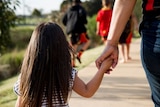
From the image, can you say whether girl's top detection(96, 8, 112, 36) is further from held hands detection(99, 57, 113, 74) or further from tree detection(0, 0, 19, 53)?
held hands detection(99, 57, 113, 74)

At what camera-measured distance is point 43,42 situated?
262 centimetres

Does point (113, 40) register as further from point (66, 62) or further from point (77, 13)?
point (77, 13)

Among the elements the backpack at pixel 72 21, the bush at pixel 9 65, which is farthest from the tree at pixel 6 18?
the bush at pixel 9 65

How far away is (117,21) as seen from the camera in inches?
92.9

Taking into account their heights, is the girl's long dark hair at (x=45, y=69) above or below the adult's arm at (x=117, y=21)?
below

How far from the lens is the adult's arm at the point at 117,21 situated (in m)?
2.29

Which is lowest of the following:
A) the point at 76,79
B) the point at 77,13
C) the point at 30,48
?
the point at 77,13

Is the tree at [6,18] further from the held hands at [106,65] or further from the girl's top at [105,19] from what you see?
the held hands at [106,65]

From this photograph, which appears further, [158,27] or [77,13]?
[77,13]

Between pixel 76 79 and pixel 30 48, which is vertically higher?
pixel 30 48

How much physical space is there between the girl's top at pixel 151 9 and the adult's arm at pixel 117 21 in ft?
0.80

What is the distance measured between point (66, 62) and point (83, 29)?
6.84m

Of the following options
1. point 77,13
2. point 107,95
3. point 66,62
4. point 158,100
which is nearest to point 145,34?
Answer: point 158,100

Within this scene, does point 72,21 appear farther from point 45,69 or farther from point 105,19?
point 45,69
